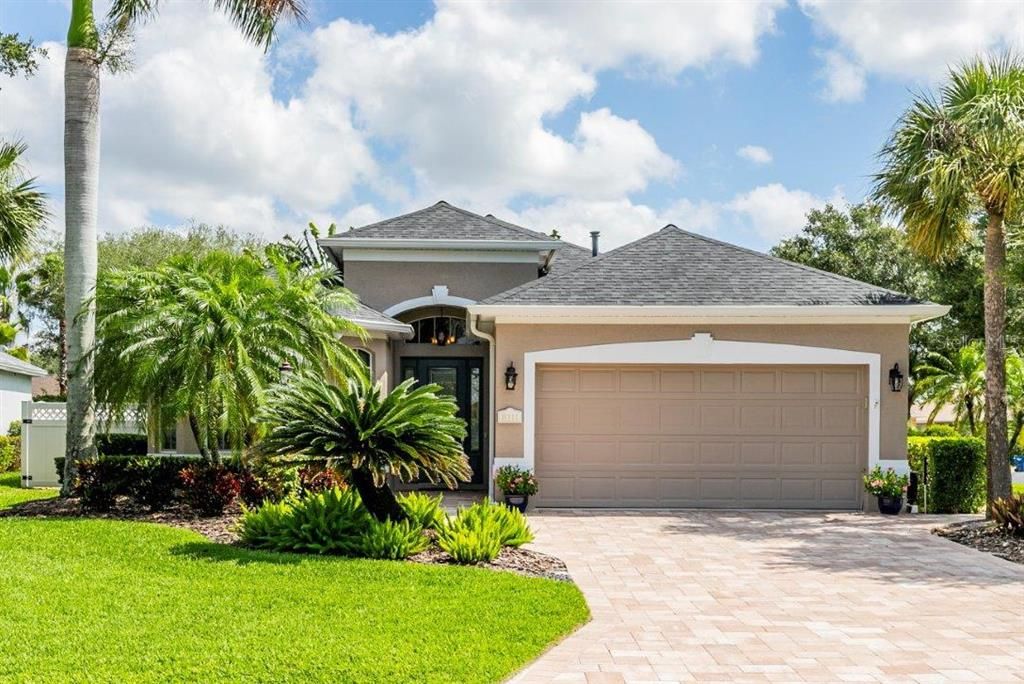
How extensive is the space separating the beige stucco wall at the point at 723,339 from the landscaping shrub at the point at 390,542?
14.6 ft

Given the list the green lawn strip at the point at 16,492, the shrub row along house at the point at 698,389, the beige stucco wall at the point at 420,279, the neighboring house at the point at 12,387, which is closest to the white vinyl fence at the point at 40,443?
the green lawn strip at the point at 16,492

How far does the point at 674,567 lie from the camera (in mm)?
8555

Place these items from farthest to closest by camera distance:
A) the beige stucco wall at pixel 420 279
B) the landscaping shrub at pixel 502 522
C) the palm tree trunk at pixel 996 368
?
the beige stucco wall at pixel 420 279, the palm tree trunk at pixel 996 368, the landscaping shrub at pixel 502 522

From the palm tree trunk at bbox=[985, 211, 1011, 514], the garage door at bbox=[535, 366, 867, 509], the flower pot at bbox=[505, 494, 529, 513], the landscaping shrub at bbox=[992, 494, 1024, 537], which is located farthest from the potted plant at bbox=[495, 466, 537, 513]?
the palm tree trunk at bbox=[985, 211, 1011, 514]

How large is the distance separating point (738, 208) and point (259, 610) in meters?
19.2

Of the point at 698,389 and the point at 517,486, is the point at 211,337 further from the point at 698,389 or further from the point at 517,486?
the point at 698,389

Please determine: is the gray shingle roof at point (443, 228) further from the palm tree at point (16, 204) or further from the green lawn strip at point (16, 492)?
the green lawn strip at point (16, 492)

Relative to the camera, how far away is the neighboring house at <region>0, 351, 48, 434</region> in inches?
881

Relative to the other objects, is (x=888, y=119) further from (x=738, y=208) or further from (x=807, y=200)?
(x=807, y=200)

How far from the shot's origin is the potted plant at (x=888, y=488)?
40.8ft

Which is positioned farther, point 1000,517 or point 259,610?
point 1000,517

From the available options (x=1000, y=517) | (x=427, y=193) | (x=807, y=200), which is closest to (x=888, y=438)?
(x=1000, y=517)

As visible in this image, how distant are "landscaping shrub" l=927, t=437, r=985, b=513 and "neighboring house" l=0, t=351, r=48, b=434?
70.5ft

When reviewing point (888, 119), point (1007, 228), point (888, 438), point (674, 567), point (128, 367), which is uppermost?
point (888, 119)
